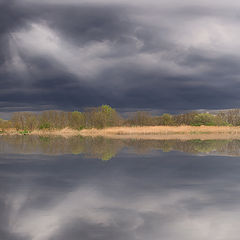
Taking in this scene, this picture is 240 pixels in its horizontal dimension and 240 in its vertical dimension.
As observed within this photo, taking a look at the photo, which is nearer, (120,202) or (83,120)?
(120,202)

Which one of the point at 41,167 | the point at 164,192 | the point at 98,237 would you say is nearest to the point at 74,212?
the point at 98,237

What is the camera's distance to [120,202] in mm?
6520

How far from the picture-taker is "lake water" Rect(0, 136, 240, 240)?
485 cm

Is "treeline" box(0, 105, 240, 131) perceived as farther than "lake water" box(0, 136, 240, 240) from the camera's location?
Yes

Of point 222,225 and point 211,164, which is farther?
point 211,164

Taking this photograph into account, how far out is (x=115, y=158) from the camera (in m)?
13.7

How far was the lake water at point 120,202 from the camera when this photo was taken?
4848 mm

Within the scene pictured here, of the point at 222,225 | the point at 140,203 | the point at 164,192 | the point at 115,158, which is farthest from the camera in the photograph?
the point at 115,158

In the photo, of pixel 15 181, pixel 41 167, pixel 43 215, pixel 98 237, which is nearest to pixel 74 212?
pixel 43 215

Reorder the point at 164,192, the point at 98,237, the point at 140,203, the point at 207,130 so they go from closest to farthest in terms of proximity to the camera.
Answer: the point at 98,237 → the point at 140,203 → the point at 164,192 → the point at 207,130

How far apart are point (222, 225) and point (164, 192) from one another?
95.2 inches

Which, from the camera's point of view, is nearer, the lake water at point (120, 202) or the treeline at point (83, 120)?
the lake water at point (120, 202)

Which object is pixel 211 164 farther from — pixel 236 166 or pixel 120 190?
pixel 120 190

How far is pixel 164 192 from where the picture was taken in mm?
7441
